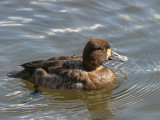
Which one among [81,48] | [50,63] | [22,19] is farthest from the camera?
[22,19]

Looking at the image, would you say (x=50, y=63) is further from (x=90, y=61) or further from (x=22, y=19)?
(x=22, y=19)

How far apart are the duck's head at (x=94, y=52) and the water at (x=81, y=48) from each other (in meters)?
0.56

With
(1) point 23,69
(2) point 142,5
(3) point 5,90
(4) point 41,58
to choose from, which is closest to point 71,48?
(4) point 41,58

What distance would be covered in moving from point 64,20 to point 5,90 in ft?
11.0

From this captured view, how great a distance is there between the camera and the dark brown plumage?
23.6 ft

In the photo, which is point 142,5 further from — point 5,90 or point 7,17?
point 5,90

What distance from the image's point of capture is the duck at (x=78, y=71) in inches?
283

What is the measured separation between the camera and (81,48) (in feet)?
28.9

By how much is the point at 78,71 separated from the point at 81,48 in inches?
65.2

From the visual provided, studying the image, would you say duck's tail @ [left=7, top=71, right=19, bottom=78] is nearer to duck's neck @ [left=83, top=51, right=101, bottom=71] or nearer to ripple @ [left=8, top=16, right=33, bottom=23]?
duck's neck @ [left=83, top=51, right=101, bottom=71]

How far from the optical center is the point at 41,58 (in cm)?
839

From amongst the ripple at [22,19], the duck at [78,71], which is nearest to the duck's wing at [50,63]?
the duck at [78,71]

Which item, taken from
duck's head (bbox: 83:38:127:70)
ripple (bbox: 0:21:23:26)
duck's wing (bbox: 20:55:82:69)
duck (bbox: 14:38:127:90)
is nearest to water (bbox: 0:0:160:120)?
ripple (bbox: 0:21:23:26)

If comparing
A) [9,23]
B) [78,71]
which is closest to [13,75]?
[78,71]
